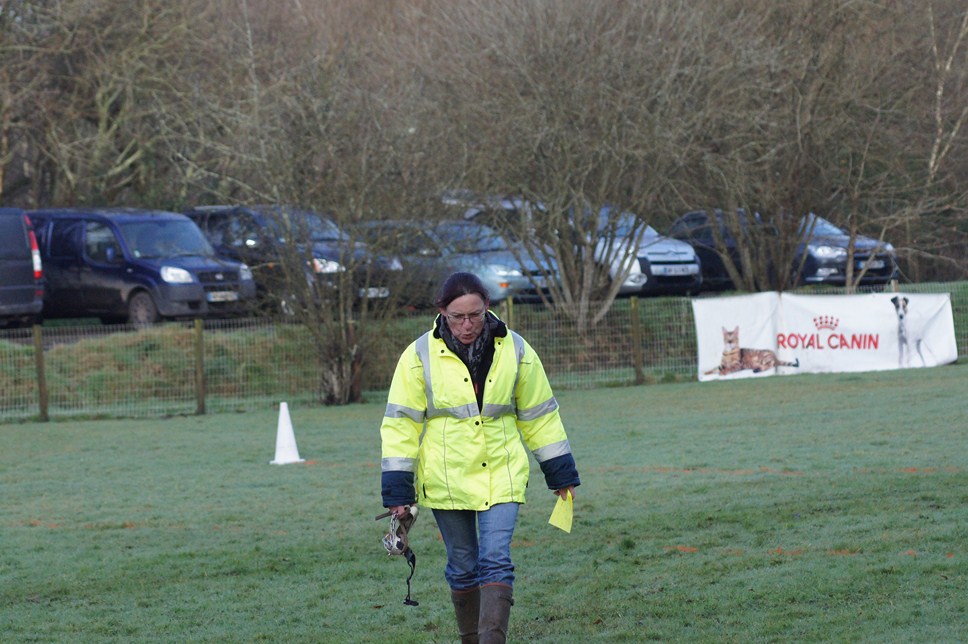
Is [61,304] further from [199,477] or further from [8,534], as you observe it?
[8,534]

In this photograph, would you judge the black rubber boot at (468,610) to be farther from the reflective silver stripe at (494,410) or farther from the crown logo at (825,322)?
the crown logo at (825,322)

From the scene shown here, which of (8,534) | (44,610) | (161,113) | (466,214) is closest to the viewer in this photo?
(44,610)

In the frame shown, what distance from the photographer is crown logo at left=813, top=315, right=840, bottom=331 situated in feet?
67.8

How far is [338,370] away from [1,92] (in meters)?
11.9

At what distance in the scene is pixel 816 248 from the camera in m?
25.8

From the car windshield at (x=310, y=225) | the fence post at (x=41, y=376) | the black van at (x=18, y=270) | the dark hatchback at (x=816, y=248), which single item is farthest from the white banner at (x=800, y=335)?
the black van at (x=18, y=270)

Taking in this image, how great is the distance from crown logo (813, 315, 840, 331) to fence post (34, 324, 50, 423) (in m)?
11.3

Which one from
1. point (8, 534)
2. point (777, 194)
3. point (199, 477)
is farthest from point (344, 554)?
point (777, 194)

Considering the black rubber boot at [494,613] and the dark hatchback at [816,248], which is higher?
the dark hatchback at [816,248]

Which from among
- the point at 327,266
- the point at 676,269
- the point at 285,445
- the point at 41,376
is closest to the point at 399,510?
the point at 285,445

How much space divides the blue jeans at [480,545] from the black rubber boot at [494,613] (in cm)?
4

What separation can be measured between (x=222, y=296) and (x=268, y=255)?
2767mm

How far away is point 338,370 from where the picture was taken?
19094 mm

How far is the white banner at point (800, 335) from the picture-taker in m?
20.6
